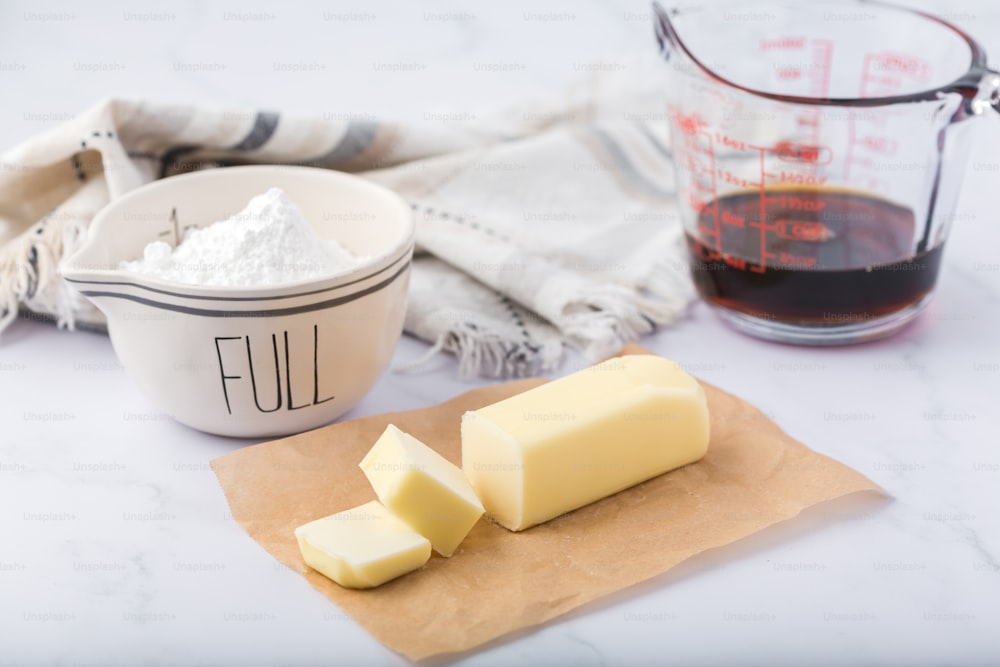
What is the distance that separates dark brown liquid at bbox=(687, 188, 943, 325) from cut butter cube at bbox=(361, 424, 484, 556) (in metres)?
0.52

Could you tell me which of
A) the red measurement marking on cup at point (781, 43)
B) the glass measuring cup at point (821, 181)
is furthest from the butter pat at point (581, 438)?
the red measurement marking on cup at point (781, 43)

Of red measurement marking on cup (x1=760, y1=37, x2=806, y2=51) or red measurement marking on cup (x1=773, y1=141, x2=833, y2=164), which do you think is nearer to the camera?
red measurement marking on cup (x1=773, y1=141, x2=833, y2=164)

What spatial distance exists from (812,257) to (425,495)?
615 millimetres

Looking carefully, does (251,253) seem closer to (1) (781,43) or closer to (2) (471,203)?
(2) (471,203)

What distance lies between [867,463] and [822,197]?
39 centimetres

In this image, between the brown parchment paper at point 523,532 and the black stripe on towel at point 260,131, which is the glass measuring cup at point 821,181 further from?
the black stripe on towel at point 260,131

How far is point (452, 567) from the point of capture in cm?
106

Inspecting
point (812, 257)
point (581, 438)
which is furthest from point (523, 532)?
point (812, 257)

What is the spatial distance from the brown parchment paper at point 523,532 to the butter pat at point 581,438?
0.02 meters

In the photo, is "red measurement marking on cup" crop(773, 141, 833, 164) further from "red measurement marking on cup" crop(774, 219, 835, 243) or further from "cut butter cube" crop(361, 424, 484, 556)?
"cut butter cube" crop(361, 424, 484, 556)

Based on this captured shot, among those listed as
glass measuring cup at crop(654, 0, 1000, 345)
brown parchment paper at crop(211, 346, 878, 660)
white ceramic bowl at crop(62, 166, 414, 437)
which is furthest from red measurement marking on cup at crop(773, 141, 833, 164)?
white ceramic bowl at crop(62, 166, 414, 437)

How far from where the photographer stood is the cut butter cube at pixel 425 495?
1.05 metres

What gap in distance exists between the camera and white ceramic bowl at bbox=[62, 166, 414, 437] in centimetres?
114

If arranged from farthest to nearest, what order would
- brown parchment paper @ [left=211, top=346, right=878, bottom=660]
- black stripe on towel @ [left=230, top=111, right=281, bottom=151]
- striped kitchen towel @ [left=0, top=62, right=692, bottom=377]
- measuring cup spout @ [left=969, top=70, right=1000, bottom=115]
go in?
black stripe on towel @ [left=230, top=111, right=281, bottom=151]
striped kitchen towel @ [left=0, top=62, right=692, bottom=377]
measuring cup spout @ [left=969, top=70, right=1000, bottom=115]
brown parchment paper @ [left=211, top=346, right=878, bottom=660]
